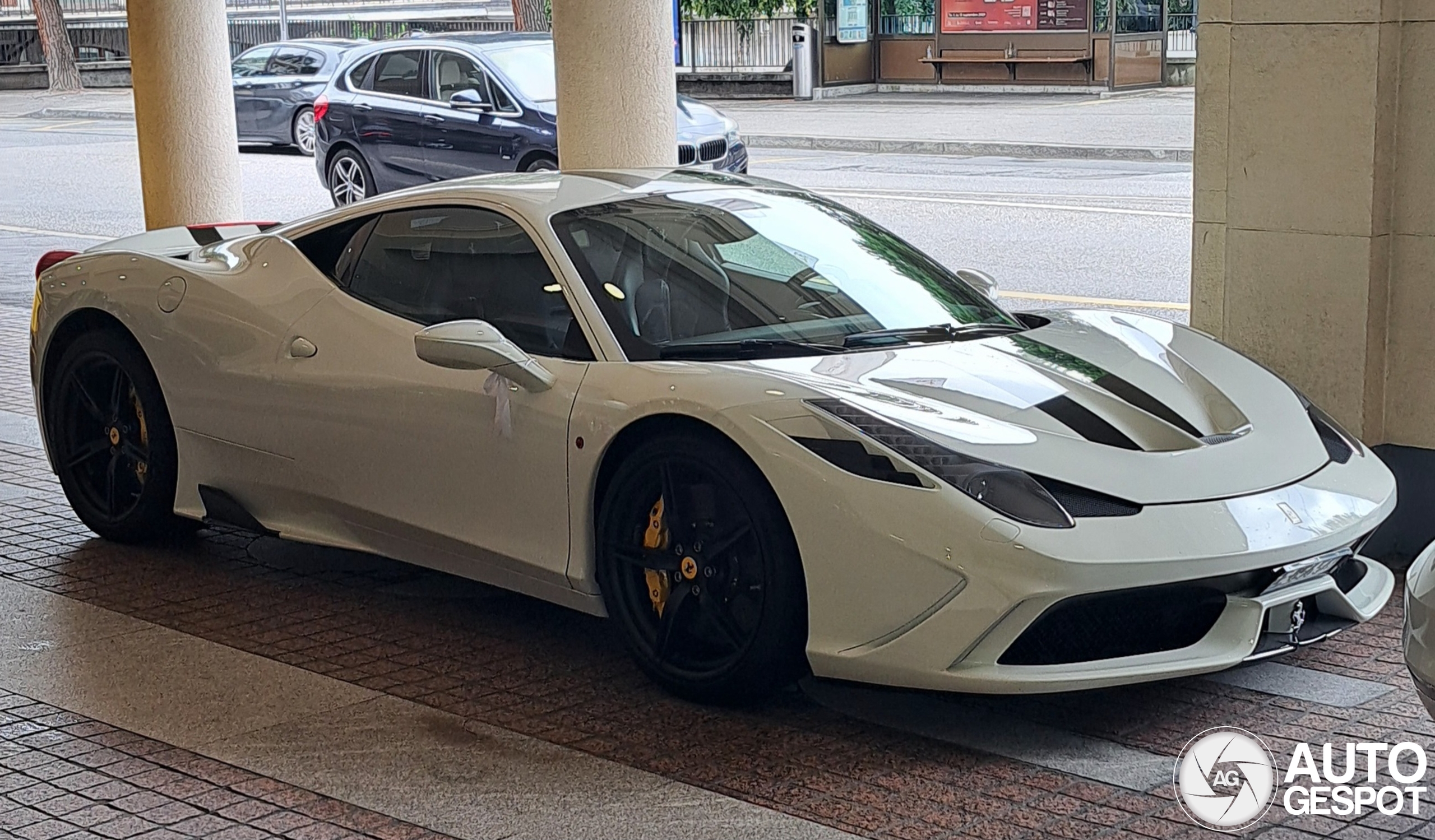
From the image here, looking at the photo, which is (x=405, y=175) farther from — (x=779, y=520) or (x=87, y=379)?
(x=779, y=520)

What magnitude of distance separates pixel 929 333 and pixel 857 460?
950 mm

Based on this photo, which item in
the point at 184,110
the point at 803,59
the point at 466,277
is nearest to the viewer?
the point at 466,277

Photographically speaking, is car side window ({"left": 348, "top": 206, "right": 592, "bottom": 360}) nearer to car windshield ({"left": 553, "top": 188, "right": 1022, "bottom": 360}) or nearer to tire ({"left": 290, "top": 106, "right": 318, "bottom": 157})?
car windshield ({"left": 553, "top": 188, "right": 1022, "bottom": 360})

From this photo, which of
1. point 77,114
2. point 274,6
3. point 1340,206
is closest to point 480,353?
point 1340,206

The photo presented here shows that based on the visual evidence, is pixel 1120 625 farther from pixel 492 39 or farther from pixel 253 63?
pixel 253 63

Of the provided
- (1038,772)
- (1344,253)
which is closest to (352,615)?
(1038,772)

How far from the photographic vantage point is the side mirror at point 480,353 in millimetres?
4938

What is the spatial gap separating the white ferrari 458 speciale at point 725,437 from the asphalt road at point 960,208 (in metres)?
4.66

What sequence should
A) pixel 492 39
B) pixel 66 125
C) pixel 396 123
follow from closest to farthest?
1. pixel 396 123
2. pixel 492 39
3. pixel 66 125

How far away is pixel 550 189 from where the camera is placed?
18.3 ft

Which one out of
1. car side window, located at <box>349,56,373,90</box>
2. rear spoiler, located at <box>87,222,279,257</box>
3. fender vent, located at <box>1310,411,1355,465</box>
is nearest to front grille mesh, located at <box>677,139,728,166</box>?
car side window, located at <box>349,56,373,90</box>

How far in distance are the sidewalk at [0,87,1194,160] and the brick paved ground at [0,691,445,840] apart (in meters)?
18.0

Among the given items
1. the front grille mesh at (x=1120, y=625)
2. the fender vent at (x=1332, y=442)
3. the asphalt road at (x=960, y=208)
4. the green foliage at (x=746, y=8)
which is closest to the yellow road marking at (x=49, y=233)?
the asphalt road at (x=960, y=208)

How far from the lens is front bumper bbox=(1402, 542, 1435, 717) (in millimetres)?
3166
